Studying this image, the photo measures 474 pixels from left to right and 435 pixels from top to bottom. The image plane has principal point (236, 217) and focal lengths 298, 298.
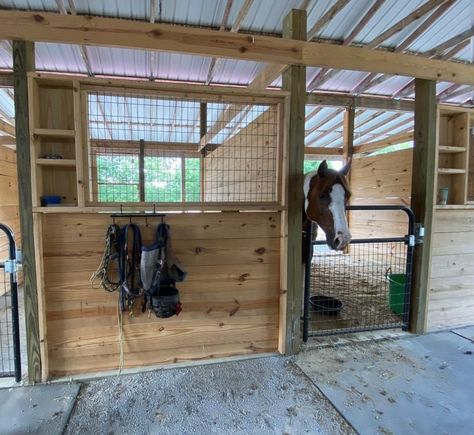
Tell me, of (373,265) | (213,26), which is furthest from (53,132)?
(373,265)

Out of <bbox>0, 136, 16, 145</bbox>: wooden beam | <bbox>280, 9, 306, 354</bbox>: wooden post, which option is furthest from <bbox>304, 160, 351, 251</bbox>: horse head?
<bbox>0, 136, 16, 145</bbox>: wooden beam

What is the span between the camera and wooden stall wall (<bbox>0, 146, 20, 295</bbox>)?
368cm

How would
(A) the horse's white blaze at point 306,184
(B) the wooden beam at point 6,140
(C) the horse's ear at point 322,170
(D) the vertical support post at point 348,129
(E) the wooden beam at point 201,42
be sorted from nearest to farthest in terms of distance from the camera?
1. (E) the wooden beam at point 201,42
2. (C) the horse's ear at point 322,170
3. (A) the horse's white blaze at point 306,184
4. (B) the wooden beam at point 6,140
5. (D) the vertical support post at point 348,129

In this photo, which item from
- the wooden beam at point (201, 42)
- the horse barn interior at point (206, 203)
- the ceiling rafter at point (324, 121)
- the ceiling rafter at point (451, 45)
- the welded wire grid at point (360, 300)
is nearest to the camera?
the wooden beam at point (201, 42)

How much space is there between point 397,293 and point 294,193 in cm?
167

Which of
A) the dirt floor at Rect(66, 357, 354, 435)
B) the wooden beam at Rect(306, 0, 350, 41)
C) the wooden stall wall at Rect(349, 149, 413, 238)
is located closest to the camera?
the dirt floor at Rect(66, 357, 354, 435)

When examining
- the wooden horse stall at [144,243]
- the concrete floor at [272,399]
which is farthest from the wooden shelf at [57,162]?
the concrete floor at [272,399]

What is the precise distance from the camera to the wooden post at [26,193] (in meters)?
1.77

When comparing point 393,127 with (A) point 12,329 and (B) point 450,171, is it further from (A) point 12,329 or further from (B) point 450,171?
(A) point 12,329

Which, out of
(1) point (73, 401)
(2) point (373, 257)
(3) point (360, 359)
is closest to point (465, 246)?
(3) point (360, 359)

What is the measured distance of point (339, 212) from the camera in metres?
2.03

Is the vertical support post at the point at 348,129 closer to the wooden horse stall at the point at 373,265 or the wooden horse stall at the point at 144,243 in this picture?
the wooden horse stall at the point at 373,265

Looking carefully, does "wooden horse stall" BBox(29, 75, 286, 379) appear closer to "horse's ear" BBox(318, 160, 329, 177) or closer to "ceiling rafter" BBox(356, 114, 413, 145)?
"horse's ear" BBox(318, 160, 329, 177)

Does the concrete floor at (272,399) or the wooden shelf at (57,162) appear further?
the wooden shelf at (57,162)
